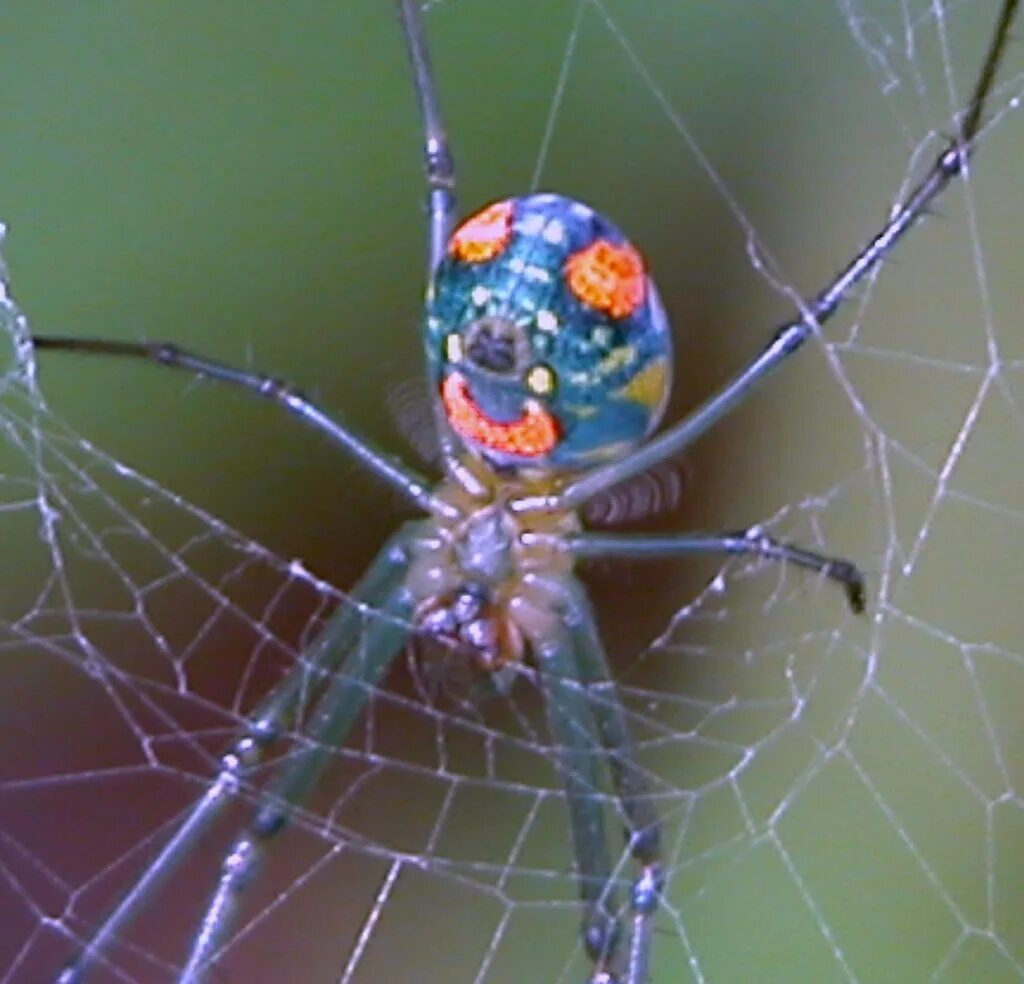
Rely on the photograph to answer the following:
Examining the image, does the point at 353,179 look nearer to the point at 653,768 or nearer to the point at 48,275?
the point at 48,275

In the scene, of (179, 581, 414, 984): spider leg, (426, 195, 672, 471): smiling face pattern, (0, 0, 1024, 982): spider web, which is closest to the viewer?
(426, 195, 672, 471): smiling face pattern

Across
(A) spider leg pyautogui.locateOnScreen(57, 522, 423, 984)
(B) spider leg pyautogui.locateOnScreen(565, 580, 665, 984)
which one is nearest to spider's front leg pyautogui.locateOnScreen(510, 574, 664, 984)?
(B) spider leg pyautogui.locateOnScreen(565, 580, 665, 984)

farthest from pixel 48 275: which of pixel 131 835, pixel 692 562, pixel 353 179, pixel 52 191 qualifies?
pixel 692 562

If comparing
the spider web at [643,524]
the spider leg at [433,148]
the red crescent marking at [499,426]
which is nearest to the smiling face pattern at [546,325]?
the red crescent marking at [499,426]

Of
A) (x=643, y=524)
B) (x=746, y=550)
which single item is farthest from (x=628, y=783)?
(x=643, y=524)

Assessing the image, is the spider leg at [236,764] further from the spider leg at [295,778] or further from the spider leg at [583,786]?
the spider leg at [583,786]

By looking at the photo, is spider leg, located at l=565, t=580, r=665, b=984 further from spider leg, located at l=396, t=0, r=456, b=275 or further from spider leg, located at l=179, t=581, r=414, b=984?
spider leg, located at l=396, t=0, r=456, b=275

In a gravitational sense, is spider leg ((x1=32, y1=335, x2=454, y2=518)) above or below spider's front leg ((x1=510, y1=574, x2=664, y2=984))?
above
